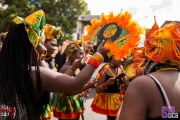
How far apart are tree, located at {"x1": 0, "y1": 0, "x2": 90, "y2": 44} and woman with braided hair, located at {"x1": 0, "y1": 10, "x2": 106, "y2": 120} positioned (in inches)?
643

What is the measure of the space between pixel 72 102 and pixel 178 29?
8.50ft

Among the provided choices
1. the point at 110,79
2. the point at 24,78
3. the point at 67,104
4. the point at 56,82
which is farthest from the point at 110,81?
the point at 24,78

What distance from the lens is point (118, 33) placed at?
253 centimetres

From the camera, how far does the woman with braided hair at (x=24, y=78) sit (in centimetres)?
190

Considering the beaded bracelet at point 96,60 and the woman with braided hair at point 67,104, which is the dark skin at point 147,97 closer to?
the beaded bracelet at point 96,60

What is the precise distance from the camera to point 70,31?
63.5ft

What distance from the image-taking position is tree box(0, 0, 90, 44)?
17.6 metres

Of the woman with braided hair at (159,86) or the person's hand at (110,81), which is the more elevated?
the woman with braided hair at (159,86)

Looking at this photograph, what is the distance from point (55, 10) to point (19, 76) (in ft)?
60.2

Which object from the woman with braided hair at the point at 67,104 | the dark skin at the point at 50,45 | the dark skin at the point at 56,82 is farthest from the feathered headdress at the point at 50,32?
the dark skin at the point at 56,82

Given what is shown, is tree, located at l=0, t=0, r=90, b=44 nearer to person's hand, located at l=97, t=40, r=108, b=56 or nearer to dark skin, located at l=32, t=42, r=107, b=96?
person's hand, located at l=97, t=40, r=108, b=56

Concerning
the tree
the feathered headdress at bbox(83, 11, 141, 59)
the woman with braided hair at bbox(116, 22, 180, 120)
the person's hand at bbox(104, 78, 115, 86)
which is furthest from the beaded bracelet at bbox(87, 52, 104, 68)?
the tree

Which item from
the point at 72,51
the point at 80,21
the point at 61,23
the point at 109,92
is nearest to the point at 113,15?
the point at 72,51

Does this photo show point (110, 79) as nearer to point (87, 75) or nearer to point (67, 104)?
point (67, 104)
